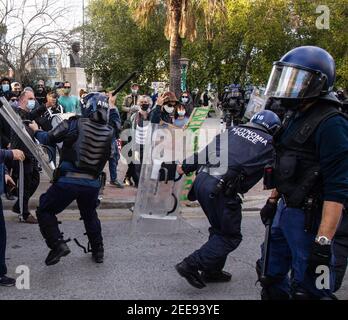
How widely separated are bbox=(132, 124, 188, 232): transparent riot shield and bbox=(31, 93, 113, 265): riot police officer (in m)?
1.37

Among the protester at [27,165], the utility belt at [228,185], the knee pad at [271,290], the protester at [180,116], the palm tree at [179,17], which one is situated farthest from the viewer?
the palm tree at [179,17]

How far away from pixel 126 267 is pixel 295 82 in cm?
271

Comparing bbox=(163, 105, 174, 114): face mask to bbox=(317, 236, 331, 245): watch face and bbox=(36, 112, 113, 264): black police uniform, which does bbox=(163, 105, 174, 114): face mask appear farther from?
bbox=(317, 236, 331, 245): watch face

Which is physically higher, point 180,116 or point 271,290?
point 180,116

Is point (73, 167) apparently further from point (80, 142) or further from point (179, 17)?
point (179, 17)

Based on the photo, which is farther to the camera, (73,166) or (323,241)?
(73,166)

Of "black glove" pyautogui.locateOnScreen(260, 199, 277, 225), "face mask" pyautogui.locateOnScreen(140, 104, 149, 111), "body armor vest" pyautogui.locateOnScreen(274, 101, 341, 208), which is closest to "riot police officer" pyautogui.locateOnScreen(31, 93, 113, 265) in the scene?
"black glove" pyautogui.locateOnScreen(260, 199, 277, 225)

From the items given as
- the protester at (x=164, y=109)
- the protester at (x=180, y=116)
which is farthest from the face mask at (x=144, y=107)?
the protester at (x=164, y=109)

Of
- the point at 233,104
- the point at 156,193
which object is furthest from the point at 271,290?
the point at 233,104

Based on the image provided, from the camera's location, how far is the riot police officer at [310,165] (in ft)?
8.48

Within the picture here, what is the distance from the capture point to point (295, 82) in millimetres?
2785

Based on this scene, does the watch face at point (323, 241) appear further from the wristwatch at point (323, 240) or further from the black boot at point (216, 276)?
the black boot at point (216, 276)

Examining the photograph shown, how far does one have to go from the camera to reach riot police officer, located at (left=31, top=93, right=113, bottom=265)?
4.50 metres

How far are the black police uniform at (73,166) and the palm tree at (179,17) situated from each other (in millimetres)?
10692
